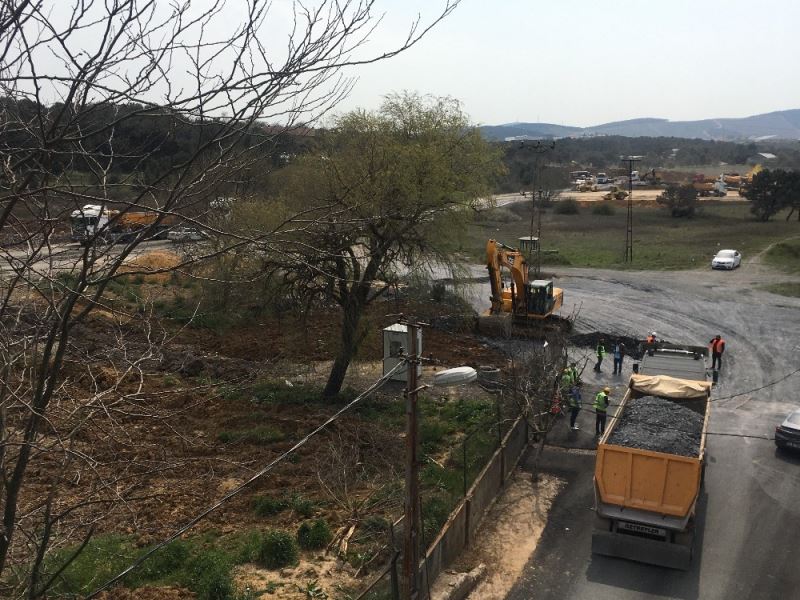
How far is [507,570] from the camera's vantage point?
41.2 ft

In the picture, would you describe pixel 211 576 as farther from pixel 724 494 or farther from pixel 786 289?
pixel 786 289

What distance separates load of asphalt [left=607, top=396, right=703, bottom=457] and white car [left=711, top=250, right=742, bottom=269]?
2985 cm

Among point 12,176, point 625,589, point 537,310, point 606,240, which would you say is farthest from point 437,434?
point 606,240

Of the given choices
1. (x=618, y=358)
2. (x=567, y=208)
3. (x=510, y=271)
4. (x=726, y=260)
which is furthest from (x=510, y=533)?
(x=567, y=208)

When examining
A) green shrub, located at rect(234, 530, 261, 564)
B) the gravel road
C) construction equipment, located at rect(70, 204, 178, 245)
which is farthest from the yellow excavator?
construction equipment, located at rect(70, 204, 178, 245)

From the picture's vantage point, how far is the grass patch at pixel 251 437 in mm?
16938

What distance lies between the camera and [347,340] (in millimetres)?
19484

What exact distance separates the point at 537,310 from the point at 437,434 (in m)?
11.6

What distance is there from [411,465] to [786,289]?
1355 inches

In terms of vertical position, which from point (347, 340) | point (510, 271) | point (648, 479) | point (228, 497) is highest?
point (228, 497)

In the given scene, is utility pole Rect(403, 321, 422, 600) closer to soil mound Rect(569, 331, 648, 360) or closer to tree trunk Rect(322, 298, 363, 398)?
tree trunk Rect(322, 298, 363, 398)

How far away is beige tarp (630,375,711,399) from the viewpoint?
15711 millimetres

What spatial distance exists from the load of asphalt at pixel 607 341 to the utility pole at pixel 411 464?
19258mm

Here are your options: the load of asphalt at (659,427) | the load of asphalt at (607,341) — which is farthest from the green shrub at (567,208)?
the load of asphalt at (659,427)
